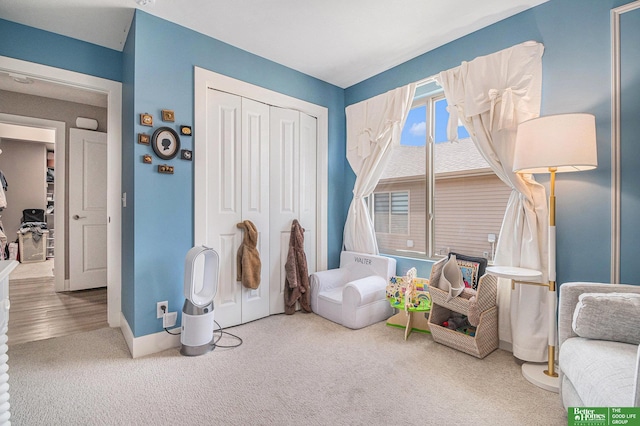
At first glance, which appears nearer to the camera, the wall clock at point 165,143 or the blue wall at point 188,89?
the blue wall at point 188,89

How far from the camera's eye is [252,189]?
2982 millimetres

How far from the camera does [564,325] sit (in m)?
1.62

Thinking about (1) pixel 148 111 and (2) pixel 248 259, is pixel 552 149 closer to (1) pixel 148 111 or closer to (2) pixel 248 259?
(2) pixel 248 259

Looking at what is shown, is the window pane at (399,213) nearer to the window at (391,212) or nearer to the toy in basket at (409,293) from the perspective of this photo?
the window at (391,212)

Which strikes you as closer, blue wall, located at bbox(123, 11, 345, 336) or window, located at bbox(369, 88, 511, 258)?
blue wall, located at bbox(123, 11, 345, 336)

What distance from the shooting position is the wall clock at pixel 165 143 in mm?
2379

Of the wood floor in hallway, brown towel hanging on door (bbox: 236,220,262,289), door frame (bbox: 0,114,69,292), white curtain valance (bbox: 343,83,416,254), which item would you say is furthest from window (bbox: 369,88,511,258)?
door frame (bbox: 0,114,69,292)

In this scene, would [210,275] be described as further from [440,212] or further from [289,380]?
[440,212]

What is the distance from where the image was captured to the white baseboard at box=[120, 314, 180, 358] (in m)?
2.29

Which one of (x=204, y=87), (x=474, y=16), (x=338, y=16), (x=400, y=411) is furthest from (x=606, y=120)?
(x=204, y=87)

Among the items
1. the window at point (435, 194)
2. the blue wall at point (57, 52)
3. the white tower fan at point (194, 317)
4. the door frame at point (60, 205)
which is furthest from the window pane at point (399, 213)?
the door frame at point (60, 205)

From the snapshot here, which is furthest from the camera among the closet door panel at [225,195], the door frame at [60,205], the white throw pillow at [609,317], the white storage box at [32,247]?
the white storage box at [32,247]

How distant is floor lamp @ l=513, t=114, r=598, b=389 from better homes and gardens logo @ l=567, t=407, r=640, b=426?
24.6 inches

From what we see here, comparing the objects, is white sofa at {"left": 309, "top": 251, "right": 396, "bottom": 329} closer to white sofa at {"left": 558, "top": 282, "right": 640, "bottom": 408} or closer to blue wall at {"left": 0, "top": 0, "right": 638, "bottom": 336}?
blue wall at {"left": 0, "top": 0, "right": 638, "bottom": 336}
